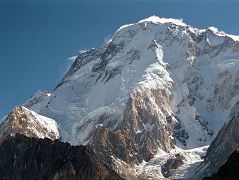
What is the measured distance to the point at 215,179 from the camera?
162375 mm

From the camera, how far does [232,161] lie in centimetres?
16438

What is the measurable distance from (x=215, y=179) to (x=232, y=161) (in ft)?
16.9

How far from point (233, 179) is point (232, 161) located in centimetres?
732

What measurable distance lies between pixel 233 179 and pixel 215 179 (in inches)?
218

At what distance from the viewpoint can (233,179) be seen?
15762 centimetres
